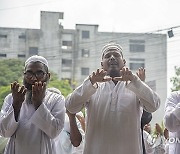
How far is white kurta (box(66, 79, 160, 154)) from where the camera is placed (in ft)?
9.62

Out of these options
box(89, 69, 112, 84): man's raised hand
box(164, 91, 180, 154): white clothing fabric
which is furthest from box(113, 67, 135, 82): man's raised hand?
box(164, 91, 180, 154): white clothing fabric

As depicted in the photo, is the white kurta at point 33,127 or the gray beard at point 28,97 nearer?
the white kurta at point 33,127

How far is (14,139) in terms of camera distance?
3.17 m

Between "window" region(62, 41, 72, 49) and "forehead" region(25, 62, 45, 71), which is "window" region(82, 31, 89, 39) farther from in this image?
"forehead" region(25, 62, 45, 71)

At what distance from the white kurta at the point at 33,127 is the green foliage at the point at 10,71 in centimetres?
1650

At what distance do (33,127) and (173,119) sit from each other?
1115mm

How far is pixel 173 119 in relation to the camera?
125 inches

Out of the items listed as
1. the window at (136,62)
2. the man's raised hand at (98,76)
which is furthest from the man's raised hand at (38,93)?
the window at (136,62)

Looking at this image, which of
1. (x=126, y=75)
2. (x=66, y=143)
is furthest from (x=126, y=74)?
(x=66, y=143)

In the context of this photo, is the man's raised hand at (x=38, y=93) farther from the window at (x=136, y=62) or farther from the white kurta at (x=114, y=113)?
the window at (x=136, y=62)

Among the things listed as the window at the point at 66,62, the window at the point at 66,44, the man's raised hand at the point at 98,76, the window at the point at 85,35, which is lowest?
the man's raised hand at the point at 98,76

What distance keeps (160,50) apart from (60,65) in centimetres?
751

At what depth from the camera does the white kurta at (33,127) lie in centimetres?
305

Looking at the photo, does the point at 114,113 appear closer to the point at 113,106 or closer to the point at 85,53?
the point at 113,106
